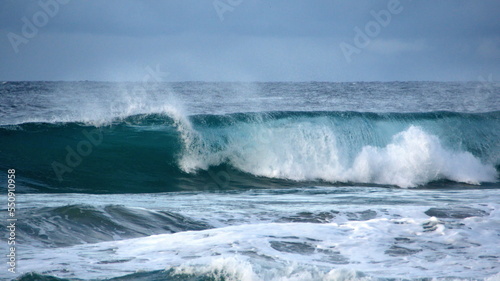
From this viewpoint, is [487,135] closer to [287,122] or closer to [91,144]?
[287,122]

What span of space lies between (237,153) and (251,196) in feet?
15.2

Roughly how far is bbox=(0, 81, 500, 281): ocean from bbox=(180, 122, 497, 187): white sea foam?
0.05 meters

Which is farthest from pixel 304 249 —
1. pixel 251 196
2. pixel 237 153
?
pixel 237 153

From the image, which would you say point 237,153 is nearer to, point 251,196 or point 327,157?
point 327,157

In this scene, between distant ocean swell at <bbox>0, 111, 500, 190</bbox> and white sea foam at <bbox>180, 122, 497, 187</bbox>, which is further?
white sea foam at <bbox>180, 122, 497, 187</bbox>

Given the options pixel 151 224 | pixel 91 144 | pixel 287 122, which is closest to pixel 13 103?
pixel 91 144

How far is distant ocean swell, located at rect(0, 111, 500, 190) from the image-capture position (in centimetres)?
1372

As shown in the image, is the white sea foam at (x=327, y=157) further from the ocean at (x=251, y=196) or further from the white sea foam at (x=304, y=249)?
the white sea foam at (x=304, y=249)

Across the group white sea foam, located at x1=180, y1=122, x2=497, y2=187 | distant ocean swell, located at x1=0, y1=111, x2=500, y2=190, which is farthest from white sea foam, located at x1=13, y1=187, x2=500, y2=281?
white sea foam, located at x1=180, y1=122, x2=497, y2=187

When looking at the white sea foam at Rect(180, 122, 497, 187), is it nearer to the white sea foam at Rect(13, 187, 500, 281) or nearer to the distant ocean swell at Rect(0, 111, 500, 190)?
the distant ocean swell at Rect(0, 111, 500, 190)

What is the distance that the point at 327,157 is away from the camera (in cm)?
1562

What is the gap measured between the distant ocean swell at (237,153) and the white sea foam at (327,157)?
0.03 metres

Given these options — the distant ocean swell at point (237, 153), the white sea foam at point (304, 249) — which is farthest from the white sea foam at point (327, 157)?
the white sea foam at point (304, 249)

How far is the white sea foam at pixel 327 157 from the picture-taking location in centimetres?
1488
